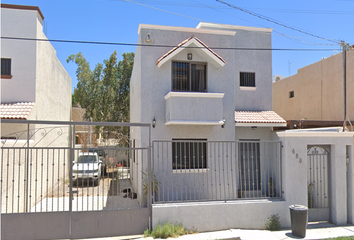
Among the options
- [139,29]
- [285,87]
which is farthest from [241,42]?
[285,87]

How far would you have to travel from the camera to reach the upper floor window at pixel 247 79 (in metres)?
13.3

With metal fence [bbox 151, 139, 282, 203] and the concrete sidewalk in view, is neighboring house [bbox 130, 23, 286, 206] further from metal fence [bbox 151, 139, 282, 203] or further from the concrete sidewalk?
the concrete sidewalk

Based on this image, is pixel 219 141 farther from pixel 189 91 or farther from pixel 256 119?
pixel 256 119

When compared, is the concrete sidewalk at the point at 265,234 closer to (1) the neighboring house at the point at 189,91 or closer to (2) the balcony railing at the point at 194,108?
(1) the neighboring house at the point at 189,91

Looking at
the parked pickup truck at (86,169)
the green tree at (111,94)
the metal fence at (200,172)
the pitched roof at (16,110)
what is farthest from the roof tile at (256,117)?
the green tree at (111,94)

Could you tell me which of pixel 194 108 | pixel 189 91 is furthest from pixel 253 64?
pixel 194 108

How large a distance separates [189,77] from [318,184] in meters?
6.02

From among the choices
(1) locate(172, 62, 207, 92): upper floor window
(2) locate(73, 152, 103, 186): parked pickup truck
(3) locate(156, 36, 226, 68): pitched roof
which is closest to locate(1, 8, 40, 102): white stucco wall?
(2) locate(73, 152, 103, 186): parked pickup truck

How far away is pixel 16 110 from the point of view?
10.6 m

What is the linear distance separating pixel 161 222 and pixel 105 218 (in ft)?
4.91

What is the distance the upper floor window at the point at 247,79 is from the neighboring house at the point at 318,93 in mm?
2698

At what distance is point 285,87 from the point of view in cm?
2031

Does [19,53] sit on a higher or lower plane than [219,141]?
higher

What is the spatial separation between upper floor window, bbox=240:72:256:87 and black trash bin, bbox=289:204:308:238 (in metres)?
7.15
